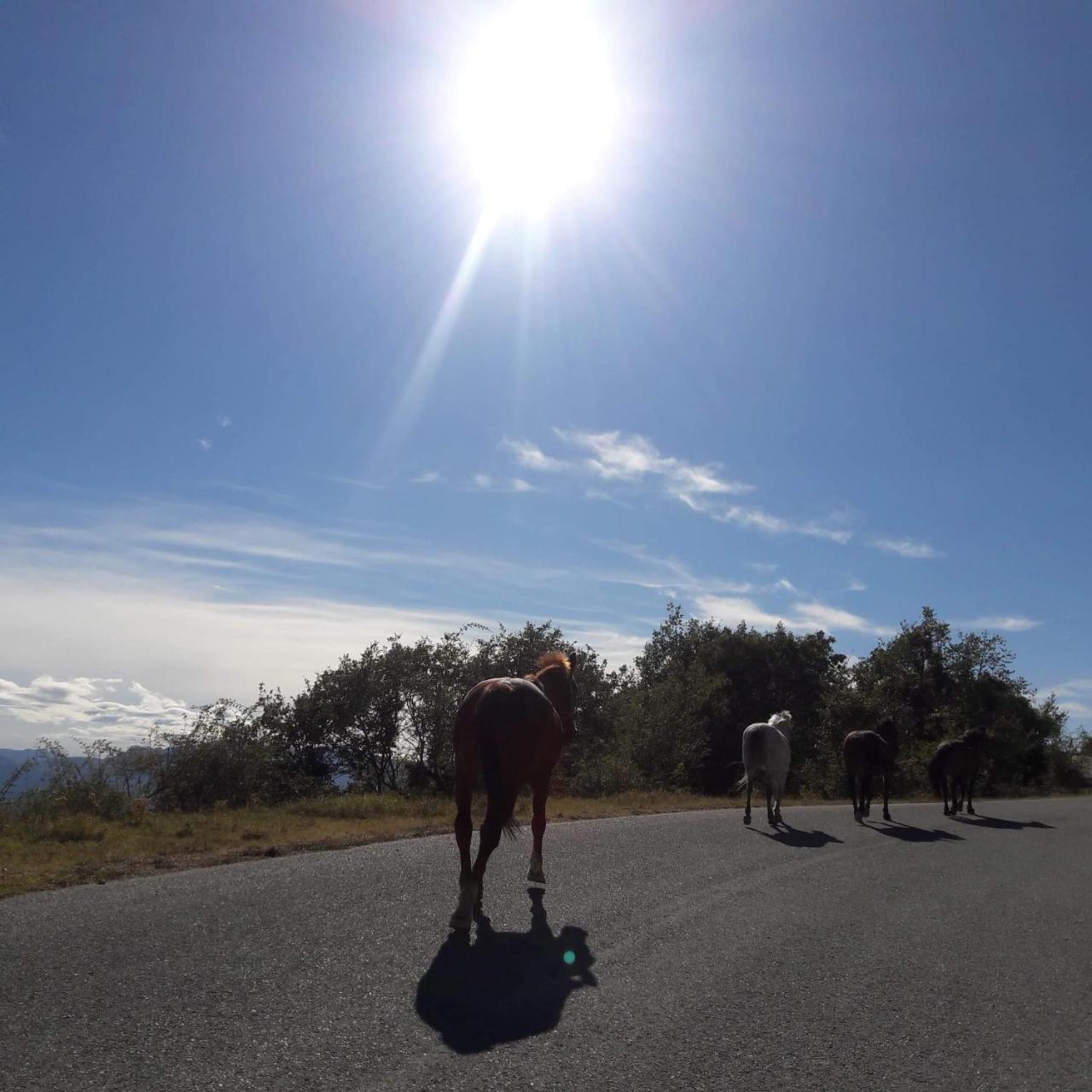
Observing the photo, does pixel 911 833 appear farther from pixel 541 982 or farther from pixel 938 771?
pixel 541 982

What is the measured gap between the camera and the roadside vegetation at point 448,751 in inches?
449

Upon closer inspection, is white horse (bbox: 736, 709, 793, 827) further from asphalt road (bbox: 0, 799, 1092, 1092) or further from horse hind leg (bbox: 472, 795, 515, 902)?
horse hind leg (bbox: 472, 795, 515, 902)

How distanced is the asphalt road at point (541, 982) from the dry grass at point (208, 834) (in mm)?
1066

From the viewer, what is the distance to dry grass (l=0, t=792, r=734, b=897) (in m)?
8.37

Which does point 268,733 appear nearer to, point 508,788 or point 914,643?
point 508,788

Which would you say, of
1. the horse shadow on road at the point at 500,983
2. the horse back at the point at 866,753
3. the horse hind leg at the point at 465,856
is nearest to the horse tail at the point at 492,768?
the horse hind leg at the point at 465,856

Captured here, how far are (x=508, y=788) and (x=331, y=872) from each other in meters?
2.74

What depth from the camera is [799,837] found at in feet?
40.1

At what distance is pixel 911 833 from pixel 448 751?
1815cm

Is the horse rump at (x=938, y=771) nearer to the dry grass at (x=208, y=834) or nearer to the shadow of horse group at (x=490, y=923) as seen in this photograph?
the dry grass at (x=208, y=834)

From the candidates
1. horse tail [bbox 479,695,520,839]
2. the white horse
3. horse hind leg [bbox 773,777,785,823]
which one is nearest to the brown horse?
horse tail [bbox 479,695,520,839]

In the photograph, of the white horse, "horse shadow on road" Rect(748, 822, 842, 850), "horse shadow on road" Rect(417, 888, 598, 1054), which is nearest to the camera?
"horse shadow on road" Rect(417, 888, 598, 1054)

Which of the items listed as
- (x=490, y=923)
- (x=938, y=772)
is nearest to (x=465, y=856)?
(x=490, y=923)

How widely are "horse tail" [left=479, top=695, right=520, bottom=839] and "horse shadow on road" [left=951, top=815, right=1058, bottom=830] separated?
13478mm
